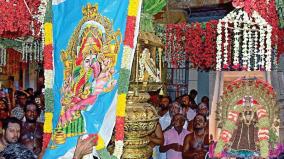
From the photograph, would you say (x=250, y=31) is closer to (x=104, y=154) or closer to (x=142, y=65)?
(x=142, y=65)

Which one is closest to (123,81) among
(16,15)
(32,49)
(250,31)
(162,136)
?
(250,31)

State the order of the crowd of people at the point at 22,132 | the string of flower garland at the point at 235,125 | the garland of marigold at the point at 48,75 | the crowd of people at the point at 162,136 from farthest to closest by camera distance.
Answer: the crowd of people at the point at 162,136 → the string of flower garland at the point at 235,125 → the crowd of people at the point at 22,132 → the garland of marigold at the point at 48,75

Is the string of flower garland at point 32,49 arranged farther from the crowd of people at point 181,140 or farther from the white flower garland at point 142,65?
the white flower garland at point 142,65

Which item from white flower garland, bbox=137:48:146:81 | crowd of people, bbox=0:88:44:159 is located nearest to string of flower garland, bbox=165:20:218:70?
white flower garland, bbox=137:48:146:81

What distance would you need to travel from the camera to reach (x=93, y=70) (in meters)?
3.34

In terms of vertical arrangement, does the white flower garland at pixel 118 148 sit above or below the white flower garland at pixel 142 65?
below

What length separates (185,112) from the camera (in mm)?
6422

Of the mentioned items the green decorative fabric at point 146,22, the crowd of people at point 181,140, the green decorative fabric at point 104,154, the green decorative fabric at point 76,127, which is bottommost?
the crowd of people at point 181,140

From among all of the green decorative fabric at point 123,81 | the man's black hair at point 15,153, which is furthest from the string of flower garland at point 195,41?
the man's black hair at point 15,153

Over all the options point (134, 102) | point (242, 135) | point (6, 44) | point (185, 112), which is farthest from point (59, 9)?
point (185, 112)

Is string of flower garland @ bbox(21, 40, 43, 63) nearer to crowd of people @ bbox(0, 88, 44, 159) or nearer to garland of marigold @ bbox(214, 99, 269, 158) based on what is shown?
crowd of people @ bbox(0, 88, 44, 159)

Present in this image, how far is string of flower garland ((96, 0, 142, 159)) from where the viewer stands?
3.15 meters

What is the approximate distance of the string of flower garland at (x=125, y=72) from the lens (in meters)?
3.15

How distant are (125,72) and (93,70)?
1.01 ft
